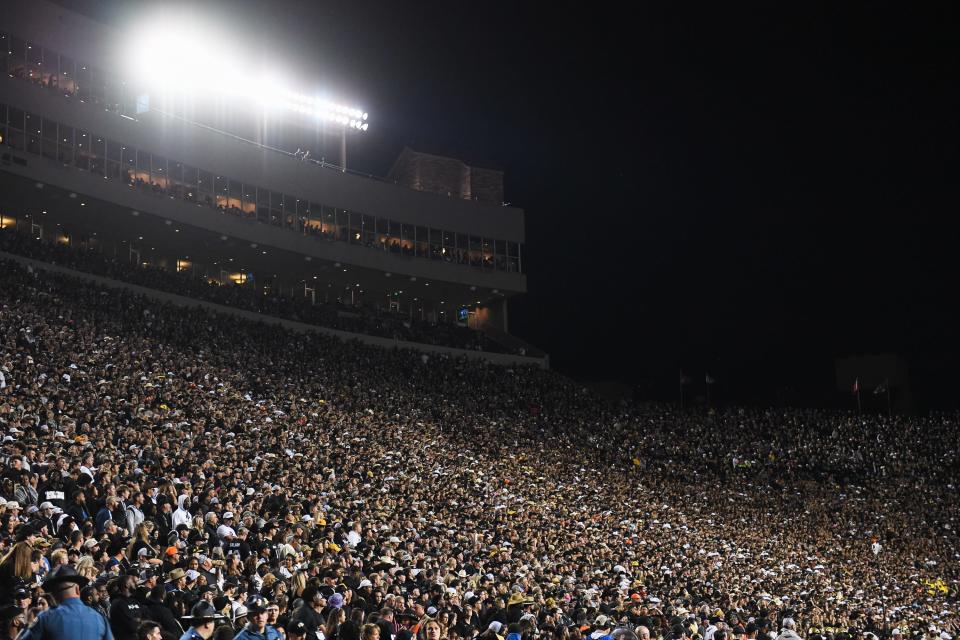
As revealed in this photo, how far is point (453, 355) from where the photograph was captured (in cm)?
4853

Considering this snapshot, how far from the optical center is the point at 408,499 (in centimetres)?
2080

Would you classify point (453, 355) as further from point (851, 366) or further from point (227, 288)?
point (851, 366)

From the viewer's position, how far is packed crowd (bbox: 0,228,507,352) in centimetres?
3594

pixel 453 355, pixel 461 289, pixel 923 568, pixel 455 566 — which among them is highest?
pixel 461 289

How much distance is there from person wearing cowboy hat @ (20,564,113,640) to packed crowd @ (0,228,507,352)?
31294 millimetres

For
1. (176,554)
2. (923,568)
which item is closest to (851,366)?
(923,568)

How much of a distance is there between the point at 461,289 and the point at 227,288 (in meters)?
15.0

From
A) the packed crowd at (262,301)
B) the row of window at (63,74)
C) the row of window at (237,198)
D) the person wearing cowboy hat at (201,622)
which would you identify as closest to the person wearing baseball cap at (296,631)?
the person wearing cowboy hat at (201,622)

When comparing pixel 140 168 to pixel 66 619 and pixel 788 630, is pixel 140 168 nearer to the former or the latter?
pixel 788 630

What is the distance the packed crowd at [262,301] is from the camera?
118 feet

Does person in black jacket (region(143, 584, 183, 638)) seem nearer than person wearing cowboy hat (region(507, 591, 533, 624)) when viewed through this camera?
Yes

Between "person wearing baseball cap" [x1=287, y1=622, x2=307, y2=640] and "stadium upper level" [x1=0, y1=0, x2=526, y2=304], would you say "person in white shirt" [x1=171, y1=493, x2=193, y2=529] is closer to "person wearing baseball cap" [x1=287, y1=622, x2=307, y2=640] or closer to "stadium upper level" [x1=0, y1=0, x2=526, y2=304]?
"person wearing baseball cap" [x1=287, y1=622, x2=307, y2=640]

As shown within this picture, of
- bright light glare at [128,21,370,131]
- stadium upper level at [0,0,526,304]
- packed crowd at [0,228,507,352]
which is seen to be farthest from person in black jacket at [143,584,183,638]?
bright light glare at [128,21,370,131]

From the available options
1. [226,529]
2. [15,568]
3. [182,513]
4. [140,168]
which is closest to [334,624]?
[15,568]
